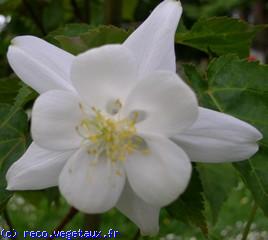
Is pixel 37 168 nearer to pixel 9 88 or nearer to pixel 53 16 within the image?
pixel 9 88

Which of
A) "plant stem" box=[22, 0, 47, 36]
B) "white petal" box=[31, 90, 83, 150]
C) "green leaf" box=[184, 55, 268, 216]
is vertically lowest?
"plant stem" box=[22, 0, 47, 36]

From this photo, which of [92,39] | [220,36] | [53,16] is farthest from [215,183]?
[53,16]

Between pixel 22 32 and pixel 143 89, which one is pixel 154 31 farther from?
pixel 22 32

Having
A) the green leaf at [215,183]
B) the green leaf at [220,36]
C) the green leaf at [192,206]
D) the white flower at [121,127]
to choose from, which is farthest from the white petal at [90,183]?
the green leaf at [215,183]

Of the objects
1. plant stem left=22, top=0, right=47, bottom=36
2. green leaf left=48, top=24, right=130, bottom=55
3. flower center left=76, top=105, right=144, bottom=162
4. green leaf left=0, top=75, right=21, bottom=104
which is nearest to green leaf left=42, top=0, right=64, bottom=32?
plant stem left=22, top=0, right=47, bottom=36

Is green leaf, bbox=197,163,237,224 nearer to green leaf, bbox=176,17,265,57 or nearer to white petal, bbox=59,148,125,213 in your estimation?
green leaf, bbox=176,17,265,57

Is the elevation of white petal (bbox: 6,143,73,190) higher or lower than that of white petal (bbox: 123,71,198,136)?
lower

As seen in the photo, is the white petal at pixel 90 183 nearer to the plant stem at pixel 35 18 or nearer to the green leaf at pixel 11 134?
the green leaf at pixel 11 134
